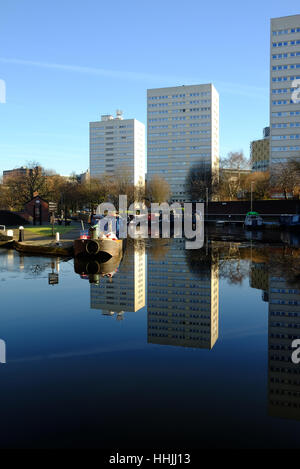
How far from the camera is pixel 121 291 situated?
14.2m

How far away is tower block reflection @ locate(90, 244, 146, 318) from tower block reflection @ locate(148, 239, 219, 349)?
0.39m

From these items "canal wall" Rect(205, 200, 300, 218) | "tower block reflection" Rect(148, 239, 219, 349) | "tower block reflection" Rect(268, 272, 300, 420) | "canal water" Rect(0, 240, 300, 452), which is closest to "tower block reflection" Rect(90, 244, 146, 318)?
"canal water" Rect(0, 240, 300, 452)

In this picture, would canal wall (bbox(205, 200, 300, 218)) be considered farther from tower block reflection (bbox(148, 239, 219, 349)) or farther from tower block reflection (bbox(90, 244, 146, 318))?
tower block reflection (bbox(90, 244, 146, 318))

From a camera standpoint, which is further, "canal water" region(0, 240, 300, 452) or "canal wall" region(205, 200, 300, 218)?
"canal wall" region(205, 200, 300, 218)

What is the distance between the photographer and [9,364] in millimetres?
7547

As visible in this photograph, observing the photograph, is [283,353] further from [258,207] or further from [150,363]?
[258,207]

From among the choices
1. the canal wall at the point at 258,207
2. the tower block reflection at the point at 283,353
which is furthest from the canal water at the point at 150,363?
the canal wall at the point at 258,207

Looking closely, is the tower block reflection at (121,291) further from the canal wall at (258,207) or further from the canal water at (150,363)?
the canal wall at (258,207)

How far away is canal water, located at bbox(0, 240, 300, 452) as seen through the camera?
5.24 meters

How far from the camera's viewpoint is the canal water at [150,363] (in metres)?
5.24

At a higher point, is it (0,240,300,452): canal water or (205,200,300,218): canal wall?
(205,200,300,218): canal wall

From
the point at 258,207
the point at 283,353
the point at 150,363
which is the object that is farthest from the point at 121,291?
the point at 258,207

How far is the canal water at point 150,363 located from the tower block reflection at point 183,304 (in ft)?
0.14
